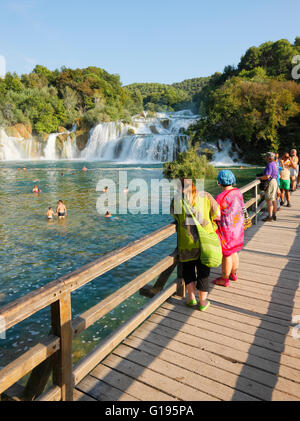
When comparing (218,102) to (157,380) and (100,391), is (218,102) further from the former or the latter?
(100,391)

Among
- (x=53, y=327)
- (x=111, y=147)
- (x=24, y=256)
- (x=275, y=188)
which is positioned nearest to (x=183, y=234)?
(x=53, y=327)

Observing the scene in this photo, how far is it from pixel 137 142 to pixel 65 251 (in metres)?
35.6

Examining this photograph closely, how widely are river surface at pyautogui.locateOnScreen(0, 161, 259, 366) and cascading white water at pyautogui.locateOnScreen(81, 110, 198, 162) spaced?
21515 mm

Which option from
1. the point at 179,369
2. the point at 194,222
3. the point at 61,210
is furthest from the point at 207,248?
the point at 61,210

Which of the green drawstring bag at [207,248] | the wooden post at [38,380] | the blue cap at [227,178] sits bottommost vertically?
the wooden post at [38,380]

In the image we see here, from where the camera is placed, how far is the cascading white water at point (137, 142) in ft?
136

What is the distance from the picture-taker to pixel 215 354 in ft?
10.8

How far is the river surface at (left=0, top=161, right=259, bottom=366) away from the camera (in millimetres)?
6551

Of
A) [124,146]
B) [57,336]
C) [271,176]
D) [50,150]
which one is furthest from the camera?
[50,150]

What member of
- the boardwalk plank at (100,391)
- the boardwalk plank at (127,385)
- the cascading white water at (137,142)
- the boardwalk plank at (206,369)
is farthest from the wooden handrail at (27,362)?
the cascading white water at (137,142)

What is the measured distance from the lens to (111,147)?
48688 millimetres

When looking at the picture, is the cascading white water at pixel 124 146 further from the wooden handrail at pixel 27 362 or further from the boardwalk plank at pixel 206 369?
the wooden handrail at pixel 27 362

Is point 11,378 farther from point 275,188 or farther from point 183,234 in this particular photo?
point 275,188

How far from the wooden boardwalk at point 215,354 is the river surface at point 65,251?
9.04 feet
